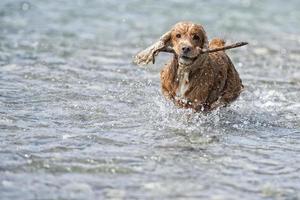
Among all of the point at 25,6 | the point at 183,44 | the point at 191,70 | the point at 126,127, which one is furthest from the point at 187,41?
the point at 25,6

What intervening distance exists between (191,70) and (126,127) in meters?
0.85

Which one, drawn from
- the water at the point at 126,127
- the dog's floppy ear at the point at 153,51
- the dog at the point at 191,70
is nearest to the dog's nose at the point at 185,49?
the dog at the point at 191,70

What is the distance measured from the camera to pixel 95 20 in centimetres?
1463

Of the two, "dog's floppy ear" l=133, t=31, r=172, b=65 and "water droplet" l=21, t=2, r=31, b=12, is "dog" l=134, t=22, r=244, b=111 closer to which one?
"dog's floppy ear" l=133, t=31, r=172, b=65

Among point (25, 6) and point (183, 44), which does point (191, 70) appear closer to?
point (183, 44)

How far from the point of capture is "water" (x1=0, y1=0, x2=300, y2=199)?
16.9ft

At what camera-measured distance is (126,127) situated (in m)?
6.72

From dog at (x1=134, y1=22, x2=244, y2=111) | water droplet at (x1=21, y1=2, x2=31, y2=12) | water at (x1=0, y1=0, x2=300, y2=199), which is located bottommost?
water at (x1=0, y1=0, x2=300, y2=199)

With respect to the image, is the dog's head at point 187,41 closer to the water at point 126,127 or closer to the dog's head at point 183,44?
the dog's head at point 183,44

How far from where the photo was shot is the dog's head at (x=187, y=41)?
656 centimetres

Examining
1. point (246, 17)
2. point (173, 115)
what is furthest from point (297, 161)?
point (246, 17)

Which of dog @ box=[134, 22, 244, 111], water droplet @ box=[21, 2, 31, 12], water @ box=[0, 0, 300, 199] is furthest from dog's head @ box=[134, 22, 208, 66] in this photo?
water droplet @ box=[21, 2, 31, 12]

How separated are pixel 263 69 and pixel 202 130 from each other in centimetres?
411

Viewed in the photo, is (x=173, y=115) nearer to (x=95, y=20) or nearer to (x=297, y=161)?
(x=297, y=161)
